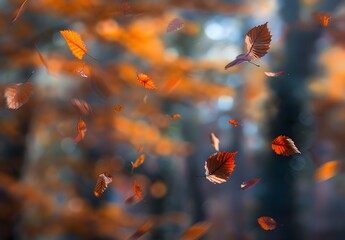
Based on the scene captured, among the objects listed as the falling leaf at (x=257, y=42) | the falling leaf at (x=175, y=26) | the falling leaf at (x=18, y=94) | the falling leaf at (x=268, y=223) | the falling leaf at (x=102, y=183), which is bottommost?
the falling leaf at (x=268, y=223)

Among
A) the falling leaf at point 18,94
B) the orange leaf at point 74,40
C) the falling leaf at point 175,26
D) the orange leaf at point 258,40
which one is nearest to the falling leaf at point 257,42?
the orange leaf at point 258,40

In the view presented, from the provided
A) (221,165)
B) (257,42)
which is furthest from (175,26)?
(221,165)

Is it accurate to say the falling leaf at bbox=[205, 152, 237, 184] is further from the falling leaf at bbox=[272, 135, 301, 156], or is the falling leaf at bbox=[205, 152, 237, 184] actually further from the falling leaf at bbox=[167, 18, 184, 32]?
the falling leaf at bbox=[167, 18, 184, 32]

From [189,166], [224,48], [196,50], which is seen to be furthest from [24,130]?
[196,50]

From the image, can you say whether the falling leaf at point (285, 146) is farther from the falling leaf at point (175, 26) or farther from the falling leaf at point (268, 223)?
the falling leaf at point (175, 26)

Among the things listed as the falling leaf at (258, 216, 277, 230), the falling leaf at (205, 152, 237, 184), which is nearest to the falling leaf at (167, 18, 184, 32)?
the falling leaf at (205, 152, 237, 184)

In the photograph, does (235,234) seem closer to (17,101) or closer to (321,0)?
(321,0)
